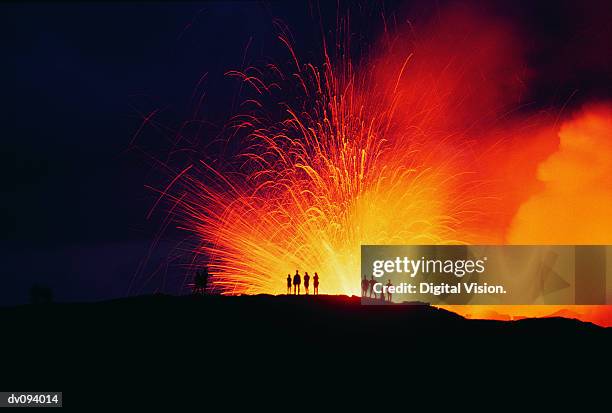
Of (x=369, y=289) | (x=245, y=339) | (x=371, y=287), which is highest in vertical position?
(x=371, y=287)

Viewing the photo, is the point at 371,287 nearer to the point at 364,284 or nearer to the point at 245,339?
the point at 364,284

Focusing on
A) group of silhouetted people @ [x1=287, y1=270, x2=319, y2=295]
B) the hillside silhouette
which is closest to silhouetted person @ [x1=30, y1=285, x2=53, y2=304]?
the hillside silhouette

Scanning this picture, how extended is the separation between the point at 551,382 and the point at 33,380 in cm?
2000

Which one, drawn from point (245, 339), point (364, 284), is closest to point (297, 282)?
point (364, 284)

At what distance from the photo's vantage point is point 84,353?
27359 mm

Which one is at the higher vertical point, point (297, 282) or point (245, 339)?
point (297, 282)

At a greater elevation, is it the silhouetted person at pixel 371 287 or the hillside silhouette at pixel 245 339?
the silhouetted person at pixel 371 287

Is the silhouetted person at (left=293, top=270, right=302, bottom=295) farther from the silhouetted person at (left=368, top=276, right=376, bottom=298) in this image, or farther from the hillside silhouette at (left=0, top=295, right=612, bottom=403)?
the silhouetted person at (left=368, top=276, right=376, bottom=298)

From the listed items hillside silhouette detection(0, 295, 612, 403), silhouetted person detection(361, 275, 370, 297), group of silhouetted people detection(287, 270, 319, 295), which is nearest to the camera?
hillside silhouette detection(0, 295, 612, 403)

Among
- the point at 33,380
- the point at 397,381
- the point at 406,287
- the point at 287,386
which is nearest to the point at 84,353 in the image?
the point at 33,380

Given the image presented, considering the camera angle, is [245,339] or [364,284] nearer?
[245,339]

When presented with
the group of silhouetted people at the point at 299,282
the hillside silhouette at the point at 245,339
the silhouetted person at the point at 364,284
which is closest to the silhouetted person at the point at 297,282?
the group of silhouetted people at the point at 299,282

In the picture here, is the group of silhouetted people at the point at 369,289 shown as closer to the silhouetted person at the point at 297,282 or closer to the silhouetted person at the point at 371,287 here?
the silhouetted person at the point at 371,287

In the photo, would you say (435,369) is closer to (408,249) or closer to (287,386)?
(287,386)
